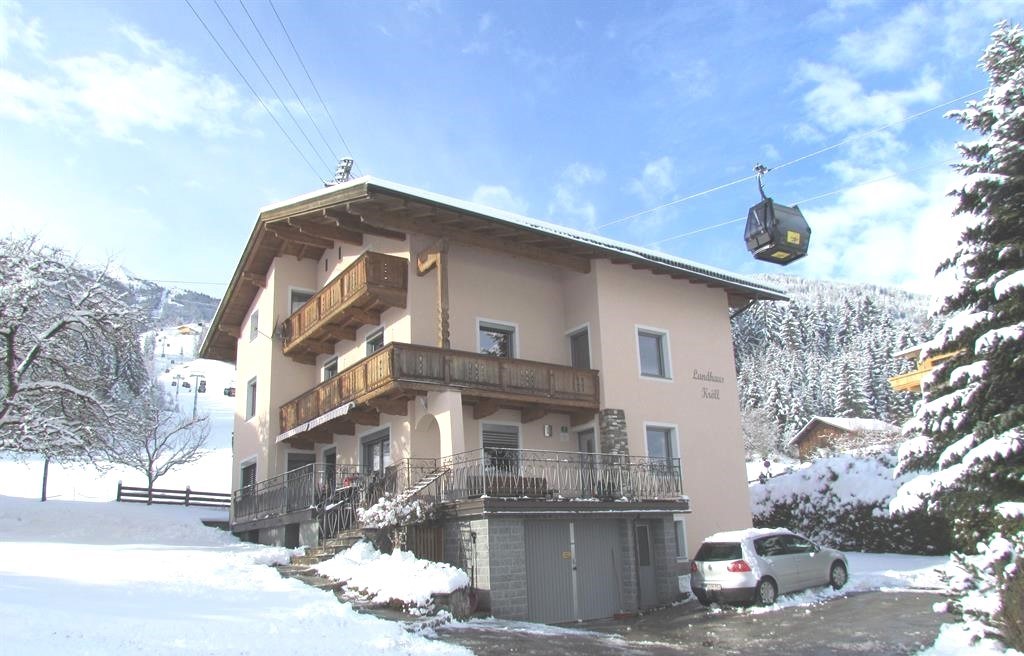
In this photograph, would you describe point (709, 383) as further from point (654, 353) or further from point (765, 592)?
point (765, 592)

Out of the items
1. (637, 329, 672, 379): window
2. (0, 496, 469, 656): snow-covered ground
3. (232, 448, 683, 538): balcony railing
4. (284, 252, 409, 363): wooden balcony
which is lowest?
(0, 496, 469, 656): snow-covered ground

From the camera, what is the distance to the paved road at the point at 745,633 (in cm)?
1273

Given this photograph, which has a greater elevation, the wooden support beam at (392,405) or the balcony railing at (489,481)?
the wooden support beam at (392,405)

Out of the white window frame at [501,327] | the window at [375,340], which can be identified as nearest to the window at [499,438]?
the white window frame at [501,327]

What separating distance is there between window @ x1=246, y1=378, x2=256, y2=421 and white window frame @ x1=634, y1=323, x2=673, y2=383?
14574 mm

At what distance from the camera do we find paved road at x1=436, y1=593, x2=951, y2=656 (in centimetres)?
1273

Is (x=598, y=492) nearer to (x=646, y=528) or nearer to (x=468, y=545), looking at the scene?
(x=646, y=528)

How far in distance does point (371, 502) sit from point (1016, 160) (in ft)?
49.4

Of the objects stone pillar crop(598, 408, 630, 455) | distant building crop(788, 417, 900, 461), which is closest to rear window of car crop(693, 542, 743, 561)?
stone pillar crop(598, 408, 630, 455)

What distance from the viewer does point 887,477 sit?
2691 cm

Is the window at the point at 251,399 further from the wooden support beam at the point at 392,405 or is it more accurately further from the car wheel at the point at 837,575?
the car wheel at the point at 837,575

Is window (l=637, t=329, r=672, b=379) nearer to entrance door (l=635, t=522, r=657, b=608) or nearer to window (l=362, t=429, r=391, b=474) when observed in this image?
entrance door (l=635, t=522, r=657, b=608)

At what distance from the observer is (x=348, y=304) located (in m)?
21.7

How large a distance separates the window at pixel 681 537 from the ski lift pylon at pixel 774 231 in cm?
978
